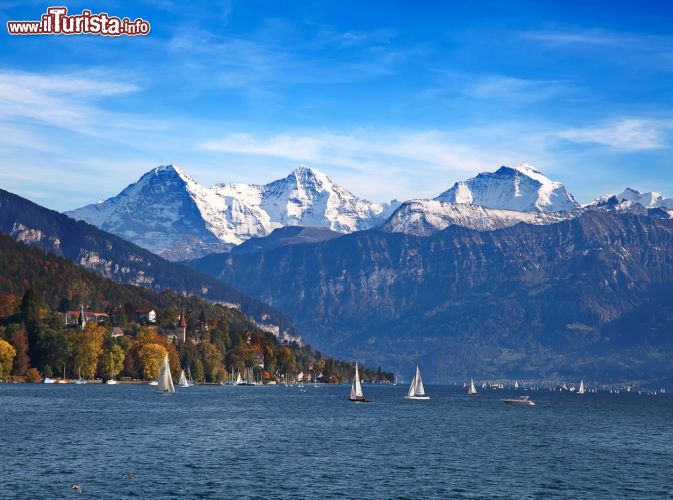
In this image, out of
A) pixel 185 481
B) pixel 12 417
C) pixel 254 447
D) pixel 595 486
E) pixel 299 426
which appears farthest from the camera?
pixel 299 426

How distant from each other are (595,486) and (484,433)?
68804 millimetres

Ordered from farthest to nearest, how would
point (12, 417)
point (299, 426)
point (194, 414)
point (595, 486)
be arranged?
point (194, 414), point (299, 426), point (12, 417), point (595, 486)

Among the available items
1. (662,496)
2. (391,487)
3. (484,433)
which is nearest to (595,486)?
(662,496)

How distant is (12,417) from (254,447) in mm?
48258

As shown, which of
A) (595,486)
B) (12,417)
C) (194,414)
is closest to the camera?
(595,486)

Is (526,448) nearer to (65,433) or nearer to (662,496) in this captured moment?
(662,496)

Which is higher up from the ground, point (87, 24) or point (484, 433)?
point (87, 24)

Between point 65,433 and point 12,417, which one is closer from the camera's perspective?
point 65,433

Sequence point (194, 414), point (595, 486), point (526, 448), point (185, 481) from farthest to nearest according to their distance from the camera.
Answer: point (194, 414) < point (526, 448) < point (595, 486) < point (185, 481)

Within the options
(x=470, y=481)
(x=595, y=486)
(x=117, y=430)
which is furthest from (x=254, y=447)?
(x=595, y=486)

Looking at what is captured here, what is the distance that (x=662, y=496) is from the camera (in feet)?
351

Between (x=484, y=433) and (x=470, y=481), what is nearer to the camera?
(x=470, y=481)

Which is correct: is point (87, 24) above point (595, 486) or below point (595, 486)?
above

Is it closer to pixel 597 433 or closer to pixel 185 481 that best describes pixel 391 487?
pixel 185 481
